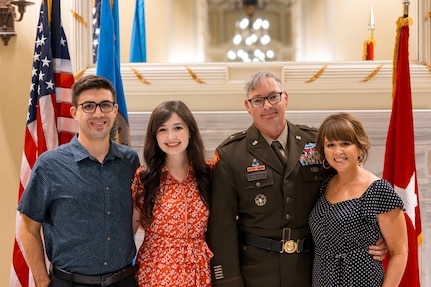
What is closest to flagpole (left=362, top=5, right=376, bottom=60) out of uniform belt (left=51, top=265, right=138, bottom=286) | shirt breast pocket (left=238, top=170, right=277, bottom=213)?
shirt breast pocket (left=238, top=170, right=277, bottom=213)

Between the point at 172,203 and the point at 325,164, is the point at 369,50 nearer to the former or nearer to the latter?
the point at 325,164

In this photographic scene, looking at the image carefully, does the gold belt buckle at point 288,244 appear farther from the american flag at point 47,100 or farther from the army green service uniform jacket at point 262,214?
the american flag at point 47,100

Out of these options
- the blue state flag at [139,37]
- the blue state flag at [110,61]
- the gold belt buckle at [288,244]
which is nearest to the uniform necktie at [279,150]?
the gold belt buckle at [288,244]

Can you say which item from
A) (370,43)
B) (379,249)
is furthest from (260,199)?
(370,43)

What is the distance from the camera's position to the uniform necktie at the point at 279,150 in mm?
2354

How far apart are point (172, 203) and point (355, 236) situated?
0.79 metres

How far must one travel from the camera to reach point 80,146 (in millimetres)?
2225

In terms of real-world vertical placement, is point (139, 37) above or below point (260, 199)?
above

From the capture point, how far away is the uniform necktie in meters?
2.35

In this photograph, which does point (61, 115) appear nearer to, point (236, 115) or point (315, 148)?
point (236, 115)

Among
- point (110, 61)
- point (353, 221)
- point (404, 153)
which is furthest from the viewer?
point (110, 61)

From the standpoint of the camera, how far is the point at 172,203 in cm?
223

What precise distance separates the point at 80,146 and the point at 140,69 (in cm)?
164

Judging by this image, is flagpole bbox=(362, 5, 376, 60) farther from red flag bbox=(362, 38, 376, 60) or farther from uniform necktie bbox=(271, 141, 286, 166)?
uniform necktie bbox=(271, 141, 286, 166)
